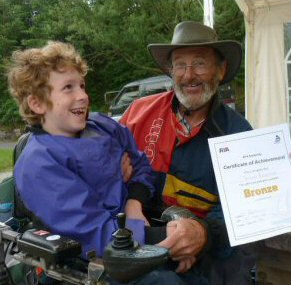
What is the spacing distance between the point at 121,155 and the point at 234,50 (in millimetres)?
992

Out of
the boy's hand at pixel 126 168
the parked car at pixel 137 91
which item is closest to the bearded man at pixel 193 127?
the boy's hand at pixel 126 168

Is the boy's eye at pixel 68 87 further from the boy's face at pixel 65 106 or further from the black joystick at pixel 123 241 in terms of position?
the black joystick at pixel 123 241

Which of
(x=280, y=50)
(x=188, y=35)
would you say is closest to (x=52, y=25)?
(x=280, y=50)

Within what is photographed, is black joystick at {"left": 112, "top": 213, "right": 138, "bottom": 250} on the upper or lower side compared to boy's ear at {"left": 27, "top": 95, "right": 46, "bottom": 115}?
lower

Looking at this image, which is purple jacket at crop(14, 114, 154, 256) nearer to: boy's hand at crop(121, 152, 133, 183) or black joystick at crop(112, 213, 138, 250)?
boy's hand at crop(121, 152, 133, 183)

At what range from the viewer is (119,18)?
17.5 m

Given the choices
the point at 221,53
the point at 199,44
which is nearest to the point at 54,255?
the point at 199,44

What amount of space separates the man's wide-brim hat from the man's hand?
1.08 m

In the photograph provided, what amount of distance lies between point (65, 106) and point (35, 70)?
19 cm

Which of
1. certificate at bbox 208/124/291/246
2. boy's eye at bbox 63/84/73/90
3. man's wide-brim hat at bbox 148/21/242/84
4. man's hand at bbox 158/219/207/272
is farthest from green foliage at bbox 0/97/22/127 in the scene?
certificate at bbox 208/124/291/246

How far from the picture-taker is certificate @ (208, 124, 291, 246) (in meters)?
1.73

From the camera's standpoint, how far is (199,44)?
2.56 meters

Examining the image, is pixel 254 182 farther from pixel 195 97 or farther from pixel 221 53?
pixel 221 53

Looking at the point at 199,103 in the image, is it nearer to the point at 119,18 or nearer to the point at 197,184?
the point at 197,184
